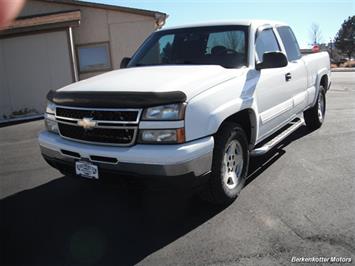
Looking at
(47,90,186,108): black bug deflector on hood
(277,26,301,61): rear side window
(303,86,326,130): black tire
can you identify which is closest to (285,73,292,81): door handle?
(277,26,301,61): rear side window

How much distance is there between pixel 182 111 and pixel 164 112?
0.51 feet

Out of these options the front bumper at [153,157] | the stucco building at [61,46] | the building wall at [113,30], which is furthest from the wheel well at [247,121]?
the building wall at [113,30]

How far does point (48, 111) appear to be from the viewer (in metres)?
4.38

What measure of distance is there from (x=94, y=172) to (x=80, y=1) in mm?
11700

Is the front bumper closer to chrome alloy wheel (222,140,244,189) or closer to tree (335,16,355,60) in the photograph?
chrome alloy wheel (222,140,244,189)

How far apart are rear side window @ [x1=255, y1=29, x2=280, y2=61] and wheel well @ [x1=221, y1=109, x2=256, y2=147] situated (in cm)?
87

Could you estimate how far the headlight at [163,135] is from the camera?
3.43 meters

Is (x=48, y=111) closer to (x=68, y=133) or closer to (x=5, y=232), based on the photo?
(x=68, y=133)

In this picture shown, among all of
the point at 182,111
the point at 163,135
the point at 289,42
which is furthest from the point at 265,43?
the point at 163,135

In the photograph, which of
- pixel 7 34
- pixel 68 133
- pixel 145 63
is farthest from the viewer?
pixel 7 34

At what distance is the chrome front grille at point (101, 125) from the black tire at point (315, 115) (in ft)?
15.9

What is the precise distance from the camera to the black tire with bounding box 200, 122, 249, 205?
3.85 m

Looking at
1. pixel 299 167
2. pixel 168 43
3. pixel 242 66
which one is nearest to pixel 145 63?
pixel 168 43

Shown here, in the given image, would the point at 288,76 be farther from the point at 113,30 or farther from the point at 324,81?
the point at 113,30
